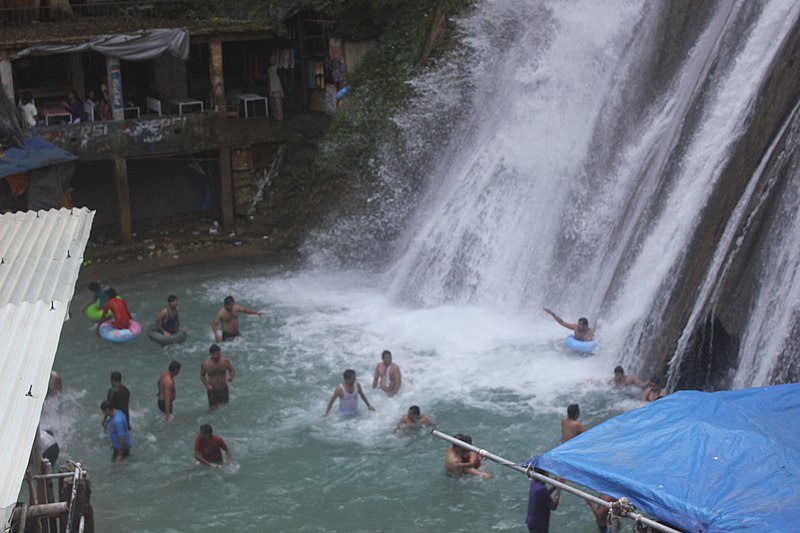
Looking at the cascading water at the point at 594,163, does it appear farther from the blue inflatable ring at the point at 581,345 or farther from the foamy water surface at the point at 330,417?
the foamy water surface at the point at 330,417

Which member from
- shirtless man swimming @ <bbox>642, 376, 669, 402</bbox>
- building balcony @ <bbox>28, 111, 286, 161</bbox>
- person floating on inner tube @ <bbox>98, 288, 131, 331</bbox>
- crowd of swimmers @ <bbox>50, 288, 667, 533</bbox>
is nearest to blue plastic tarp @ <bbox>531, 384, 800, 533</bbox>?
crowd of swimmers @ <bbox>50, 288, 667, 533</bbox>

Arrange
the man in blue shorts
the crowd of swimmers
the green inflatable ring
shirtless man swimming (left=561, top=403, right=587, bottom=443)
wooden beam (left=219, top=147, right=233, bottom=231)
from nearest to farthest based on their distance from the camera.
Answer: the crowd of swimmers, shirtless man swimming (left=561, top=403, right=587, bottom=443), the man in blue shorts, the green inflatable ring, wooden beam (left=219, top=147, right=233, bottom=231)

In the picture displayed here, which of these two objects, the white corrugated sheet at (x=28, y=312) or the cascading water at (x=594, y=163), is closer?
the white corrugated sheet at (x=28, y=312)

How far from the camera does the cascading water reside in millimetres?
14828

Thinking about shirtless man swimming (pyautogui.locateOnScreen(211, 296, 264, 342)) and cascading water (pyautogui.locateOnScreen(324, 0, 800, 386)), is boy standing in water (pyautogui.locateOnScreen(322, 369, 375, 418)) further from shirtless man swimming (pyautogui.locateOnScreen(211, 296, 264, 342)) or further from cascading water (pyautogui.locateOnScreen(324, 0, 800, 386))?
cascading water (pyautogui.locateOnScreen(324, 0, 800, 386))

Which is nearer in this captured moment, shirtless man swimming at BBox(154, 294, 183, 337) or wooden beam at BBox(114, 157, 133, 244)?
shirtless man swimming at BBox(154, 294, 183, 337)

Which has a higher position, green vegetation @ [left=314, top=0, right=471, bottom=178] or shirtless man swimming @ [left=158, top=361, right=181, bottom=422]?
green vegetation @ [left=314, top=0, right=471, bottom=178]

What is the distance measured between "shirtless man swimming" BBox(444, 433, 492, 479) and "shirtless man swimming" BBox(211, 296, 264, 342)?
5.43m

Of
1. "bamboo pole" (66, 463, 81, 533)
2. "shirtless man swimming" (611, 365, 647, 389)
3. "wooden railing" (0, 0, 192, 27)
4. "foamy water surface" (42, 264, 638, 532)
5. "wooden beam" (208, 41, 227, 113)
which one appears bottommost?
"foamy water surface" (42, 264, 638, 532)

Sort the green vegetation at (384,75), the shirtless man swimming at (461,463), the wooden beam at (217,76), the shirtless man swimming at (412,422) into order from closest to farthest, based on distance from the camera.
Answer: the shirtless man swimming at (461,463)
the shirtless man swimming at (412,422)
the green vegetation at (384,75)
the wooden beam at (217,76)

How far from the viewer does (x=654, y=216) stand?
15.6 m

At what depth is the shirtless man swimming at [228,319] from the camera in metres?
16.4

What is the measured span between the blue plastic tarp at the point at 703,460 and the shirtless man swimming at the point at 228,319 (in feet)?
28.9

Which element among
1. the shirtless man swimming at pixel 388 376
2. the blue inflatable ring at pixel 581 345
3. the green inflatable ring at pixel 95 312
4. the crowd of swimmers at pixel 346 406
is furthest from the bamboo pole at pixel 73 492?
the green inflatable ring at pixel 95 312
